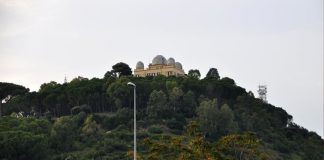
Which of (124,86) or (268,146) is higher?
(124,86)

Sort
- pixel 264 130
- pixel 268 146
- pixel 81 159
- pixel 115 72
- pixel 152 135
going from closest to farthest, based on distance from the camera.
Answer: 1. pixel 81 159
2. pixel 152 135
3. pixel 268 146
4. pixel 264 130
5. pixel 115 72

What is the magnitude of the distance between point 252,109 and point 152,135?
89.6ft

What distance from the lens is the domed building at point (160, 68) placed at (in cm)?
14325

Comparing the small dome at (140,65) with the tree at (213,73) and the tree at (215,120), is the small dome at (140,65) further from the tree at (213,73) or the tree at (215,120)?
the tree at (215,120)

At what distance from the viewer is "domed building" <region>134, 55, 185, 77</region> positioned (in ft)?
470

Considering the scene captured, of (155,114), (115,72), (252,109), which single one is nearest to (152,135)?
(155,114)

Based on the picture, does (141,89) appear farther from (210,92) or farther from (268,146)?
(268,146)

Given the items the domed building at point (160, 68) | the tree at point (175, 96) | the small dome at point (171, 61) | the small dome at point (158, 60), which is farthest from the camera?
the small dome at point (171, 61)

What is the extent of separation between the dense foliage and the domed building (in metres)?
3.98

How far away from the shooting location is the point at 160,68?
144125 mm

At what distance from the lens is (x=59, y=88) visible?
126625 mm

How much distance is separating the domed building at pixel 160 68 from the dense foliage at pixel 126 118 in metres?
3.98

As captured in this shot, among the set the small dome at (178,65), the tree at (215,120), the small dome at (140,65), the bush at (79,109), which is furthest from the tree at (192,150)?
the small dome at (178,65)

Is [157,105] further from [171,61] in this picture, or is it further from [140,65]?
[140,65]
